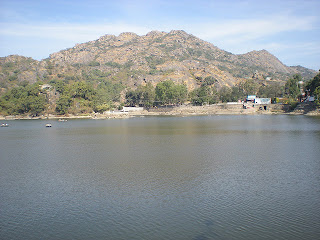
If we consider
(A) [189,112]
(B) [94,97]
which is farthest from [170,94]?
(B) [94,97]

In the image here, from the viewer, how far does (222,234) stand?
606 inches

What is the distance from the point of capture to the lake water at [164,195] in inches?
636

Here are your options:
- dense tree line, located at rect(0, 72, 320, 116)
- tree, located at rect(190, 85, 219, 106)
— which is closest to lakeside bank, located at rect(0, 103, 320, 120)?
dense tree line, located at rect(0, 72, 320, 116)

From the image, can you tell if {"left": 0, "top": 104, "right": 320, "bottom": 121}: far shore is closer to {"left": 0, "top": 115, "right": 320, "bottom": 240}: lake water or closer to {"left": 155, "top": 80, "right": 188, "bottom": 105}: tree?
{"left": 155, "top": 80, "right": 188, "bottom": 105}: tree

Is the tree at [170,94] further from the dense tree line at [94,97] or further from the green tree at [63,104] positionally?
the green tree at [63,104]

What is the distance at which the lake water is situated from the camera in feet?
53.0

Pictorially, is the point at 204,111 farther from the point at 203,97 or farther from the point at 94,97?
the point at 94,97

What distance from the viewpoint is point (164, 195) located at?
21594 millimetres

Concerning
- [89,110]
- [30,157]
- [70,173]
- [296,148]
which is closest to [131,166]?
[70,173]

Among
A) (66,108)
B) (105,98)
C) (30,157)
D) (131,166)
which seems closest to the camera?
(131,166)

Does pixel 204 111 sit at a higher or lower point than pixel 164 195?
higher

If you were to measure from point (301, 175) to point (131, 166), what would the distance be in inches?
678

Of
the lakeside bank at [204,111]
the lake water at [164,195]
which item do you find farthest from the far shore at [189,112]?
the lake water at [164,195]

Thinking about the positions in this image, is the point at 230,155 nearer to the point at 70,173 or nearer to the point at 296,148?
the point at 296,148
